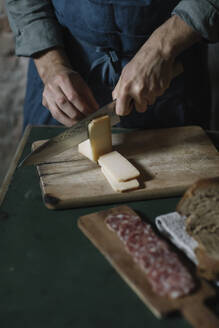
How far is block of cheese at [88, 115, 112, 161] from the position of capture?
136 centimetres

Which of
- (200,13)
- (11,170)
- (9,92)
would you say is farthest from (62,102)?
(9,92)

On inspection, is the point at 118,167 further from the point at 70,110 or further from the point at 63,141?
the point at 70,110

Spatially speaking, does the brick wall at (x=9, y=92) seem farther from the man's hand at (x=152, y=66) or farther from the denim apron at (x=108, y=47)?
the man's hand at (x=152, y=66)

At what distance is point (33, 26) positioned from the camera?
167 cm

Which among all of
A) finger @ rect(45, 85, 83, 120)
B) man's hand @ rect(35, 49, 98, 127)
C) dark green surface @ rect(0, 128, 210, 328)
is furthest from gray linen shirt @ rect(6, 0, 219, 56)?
dark green surface @ rect(0, 128, 210, 328)

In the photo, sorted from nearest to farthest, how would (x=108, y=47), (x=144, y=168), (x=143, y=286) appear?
(x=143, y=286), (x=144, y=168), (x=108, y=47)

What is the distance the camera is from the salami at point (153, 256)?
2.96 feet

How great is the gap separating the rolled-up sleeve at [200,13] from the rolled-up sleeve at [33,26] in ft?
1.70

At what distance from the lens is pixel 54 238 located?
1104 millimetres

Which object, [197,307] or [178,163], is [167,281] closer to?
[197,307]

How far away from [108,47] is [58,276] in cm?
98

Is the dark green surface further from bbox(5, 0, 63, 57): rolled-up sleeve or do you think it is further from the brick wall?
the brick wall

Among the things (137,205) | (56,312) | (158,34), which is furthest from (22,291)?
(158,34)

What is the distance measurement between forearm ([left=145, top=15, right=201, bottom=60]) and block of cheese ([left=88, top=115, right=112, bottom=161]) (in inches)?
12.7
